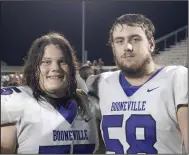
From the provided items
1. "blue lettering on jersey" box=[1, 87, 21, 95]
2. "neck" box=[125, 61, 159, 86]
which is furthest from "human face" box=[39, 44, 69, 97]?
"neck" box=[125, 61, 159, 86]

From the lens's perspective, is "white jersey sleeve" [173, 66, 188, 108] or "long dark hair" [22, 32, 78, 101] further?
"long dark hair" [22, 32, 78, 101]

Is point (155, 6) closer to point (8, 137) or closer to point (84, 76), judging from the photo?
point (84, 76)

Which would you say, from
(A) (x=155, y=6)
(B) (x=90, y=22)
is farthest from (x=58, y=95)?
(A) (x=155, y=6)

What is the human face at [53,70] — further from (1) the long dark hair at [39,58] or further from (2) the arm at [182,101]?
(2) the arm at [182,101]

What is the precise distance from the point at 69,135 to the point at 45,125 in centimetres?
14

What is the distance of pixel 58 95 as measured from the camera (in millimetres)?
1993

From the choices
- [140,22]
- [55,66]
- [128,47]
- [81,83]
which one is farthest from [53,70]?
[140,22]

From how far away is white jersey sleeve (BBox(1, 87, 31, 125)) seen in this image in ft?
6.25

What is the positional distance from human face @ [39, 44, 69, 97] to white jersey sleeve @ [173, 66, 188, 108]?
0.57 meters

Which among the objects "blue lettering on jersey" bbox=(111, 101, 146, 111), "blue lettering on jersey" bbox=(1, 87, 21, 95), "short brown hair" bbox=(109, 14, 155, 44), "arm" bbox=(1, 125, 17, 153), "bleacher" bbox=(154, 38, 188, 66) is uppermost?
"short brown hair" bbox=(109, 14, 155, 44)

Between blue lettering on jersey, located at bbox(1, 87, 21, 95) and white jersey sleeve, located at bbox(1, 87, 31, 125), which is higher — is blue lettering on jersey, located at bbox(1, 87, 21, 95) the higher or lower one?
the higher one

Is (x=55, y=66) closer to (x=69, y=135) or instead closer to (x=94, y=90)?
(x=94, y=90)

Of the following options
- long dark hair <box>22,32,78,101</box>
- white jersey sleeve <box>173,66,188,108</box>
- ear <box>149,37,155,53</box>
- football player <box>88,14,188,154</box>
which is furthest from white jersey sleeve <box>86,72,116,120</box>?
white jersey sleeve <box>173,66,188,108</box>

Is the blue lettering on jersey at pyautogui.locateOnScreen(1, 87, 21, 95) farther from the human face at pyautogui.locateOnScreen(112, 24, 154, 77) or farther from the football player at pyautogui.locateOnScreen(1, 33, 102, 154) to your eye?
the human face at pyautogui.locateOnScreen(112, 24, 154, 77)
